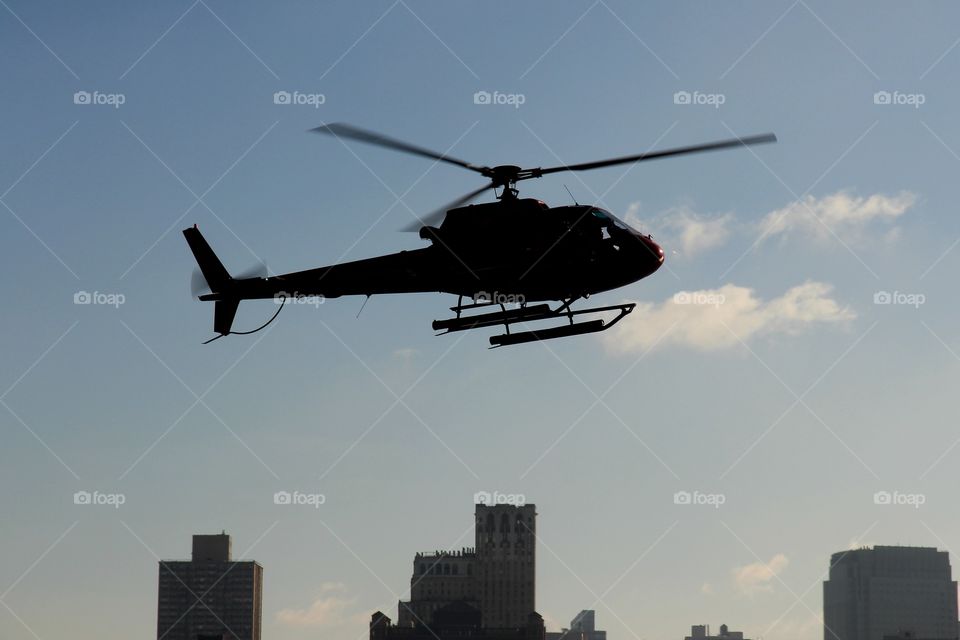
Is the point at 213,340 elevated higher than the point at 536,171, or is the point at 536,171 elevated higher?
the point at 536,171

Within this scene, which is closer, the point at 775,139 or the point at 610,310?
the point at 775,139

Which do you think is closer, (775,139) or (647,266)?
(775,139)

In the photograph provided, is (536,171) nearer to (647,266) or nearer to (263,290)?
(647,266)

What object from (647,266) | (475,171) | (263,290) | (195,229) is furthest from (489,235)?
(195,229)

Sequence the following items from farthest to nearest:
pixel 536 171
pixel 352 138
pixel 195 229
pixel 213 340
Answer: pixel 195 229
pixel 213 340
pixel 536 171
pixel 352 138

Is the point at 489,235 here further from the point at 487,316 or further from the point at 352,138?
the point at 352,138

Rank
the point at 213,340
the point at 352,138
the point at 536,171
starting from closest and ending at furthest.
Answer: the point at 352,138 < the point at 536,171 < the point at 213,340

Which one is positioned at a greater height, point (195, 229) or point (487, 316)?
point (195, 229)

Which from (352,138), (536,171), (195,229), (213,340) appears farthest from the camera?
(195,229)

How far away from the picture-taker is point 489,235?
49.7 metres

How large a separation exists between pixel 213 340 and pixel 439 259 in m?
8.20

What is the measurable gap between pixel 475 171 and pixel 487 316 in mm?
4478

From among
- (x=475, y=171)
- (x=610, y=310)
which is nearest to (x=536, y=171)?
(x=475, y=171)

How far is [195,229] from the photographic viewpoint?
57.4 metres
